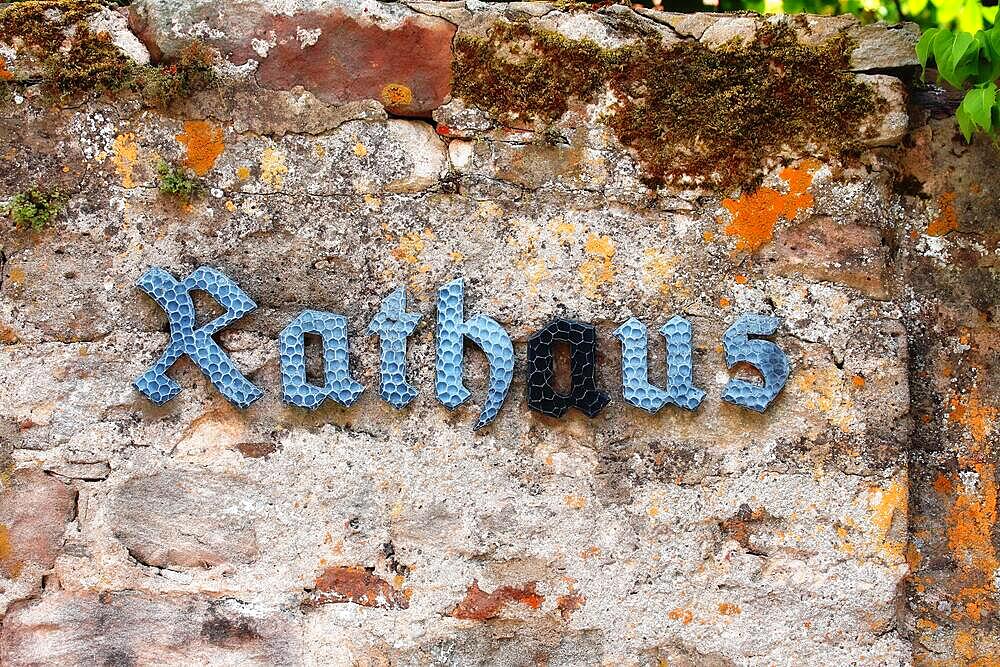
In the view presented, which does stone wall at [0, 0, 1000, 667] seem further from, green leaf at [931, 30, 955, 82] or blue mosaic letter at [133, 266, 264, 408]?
green leaf at [931, 30, 955, 82]

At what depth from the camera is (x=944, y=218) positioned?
2.02 m

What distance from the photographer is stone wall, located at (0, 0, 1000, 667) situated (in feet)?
6.30

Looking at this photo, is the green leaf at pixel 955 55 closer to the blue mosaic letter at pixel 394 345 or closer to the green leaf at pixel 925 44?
the green leaf at pixel 925 44

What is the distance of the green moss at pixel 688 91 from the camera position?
1.97m

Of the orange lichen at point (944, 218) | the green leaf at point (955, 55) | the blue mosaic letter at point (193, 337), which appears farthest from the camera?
the orange lichen at point (944, 218)

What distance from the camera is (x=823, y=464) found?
1951mm

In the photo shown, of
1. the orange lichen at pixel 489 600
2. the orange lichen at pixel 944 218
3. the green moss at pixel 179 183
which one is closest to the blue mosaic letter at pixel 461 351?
the orange lichen at pixel 489 600

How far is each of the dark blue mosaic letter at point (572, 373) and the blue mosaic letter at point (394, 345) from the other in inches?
11.4

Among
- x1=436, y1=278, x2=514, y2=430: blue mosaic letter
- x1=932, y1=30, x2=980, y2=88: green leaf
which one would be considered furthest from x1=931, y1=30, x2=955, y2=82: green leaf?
x1=436, y1=278, x2=514, y2=430: blue mosaic letter

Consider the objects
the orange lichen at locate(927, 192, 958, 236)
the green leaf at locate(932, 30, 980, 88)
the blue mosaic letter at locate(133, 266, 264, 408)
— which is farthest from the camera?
the orange lichen at locate(927, 192, 958, 236)

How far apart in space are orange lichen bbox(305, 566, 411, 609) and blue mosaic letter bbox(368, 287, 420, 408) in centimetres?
42

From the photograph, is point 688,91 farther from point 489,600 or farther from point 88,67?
point 88,67

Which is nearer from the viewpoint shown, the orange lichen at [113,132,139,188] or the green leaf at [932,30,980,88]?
the green leaf at [932,30,980,88]

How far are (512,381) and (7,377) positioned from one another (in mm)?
1188
